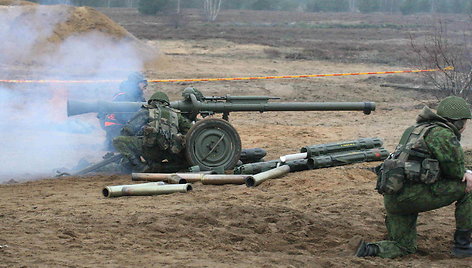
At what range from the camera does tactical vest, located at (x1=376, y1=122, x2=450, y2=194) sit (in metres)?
7.14

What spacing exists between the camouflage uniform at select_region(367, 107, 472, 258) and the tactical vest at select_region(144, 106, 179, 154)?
4.26 meters

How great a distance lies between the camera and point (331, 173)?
1114 centimetres

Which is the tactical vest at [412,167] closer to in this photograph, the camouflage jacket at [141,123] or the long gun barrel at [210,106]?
the camouflage jacket at [141,123]

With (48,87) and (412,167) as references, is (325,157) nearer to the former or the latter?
(412,167)

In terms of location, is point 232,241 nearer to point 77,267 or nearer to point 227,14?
point 77,267

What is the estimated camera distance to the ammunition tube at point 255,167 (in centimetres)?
1124

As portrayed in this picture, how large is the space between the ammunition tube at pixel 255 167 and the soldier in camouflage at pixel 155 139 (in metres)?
0.89

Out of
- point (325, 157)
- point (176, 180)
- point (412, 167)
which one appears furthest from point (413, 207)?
point (325, 157)

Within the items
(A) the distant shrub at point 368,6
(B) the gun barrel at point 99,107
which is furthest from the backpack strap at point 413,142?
(A) the distant shrub at point 368,6

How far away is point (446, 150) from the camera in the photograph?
712 cm

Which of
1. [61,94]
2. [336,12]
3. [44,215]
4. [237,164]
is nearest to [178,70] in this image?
[61,94]

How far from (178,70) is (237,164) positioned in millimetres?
14115

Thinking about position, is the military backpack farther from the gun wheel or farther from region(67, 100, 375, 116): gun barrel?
region(67, 100, 375, 116): gun barrel

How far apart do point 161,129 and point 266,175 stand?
1.59 meters
